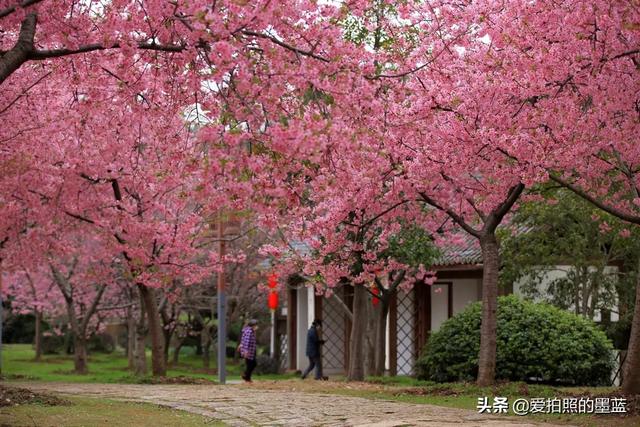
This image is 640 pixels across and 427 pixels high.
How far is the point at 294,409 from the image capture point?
1180cm

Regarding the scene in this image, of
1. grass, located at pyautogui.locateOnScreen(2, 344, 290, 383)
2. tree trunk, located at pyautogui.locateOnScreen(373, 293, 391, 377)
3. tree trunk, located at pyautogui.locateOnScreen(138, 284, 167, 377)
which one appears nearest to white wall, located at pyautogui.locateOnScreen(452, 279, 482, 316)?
tree trunk, located at pyautogui.locateOnScreen(373, 293, 391, 377)

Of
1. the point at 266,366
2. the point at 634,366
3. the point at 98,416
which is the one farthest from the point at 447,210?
the point at 266,366

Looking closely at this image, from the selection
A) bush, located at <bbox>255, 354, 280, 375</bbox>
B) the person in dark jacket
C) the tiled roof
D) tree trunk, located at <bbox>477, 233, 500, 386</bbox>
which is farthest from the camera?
bush, located at <bbox>255, 354, 280, 375</bbox>

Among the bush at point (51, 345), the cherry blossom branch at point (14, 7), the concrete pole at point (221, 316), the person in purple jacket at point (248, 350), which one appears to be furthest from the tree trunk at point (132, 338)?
the cherry blossom branch at point (14, 7)

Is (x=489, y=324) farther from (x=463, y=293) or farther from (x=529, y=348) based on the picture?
(x=463, y=293)

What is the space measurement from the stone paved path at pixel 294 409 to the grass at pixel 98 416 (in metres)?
0.35

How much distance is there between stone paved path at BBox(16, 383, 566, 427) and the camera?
10.2m

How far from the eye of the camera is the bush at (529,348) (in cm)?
1563

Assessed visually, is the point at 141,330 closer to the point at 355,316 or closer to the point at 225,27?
the point at 355,316

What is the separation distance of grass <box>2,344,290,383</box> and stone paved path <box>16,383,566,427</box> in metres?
10.8

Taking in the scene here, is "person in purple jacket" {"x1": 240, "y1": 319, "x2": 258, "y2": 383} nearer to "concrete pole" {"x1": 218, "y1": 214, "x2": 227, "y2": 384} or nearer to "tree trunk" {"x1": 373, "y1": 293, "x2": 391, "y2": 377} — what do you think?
"concrete pole" {"x1": 218, "y1": 214, "x2": 227, "y2": 384}

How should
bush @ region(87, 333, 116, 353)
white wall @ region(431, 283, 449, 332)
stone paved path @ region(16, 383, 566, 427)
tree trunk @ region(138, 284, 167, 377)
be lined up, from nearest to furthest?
stone paved path @ region(16, 383, 566, 427) < tree trunk @ region(138, 284, 167, 377) < white wall @ region(431, 283, 449, 332) < bush @ region(87, 333, 116, 353)

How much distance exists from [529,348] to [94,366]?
70.5ft

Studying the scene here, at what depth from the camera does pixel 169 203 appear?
65.7 feet
